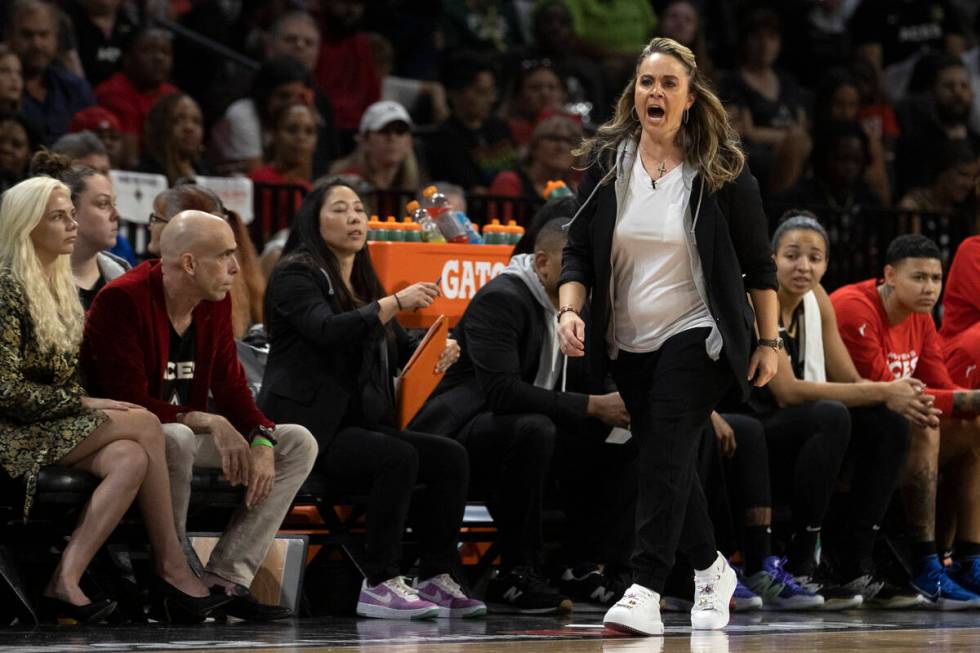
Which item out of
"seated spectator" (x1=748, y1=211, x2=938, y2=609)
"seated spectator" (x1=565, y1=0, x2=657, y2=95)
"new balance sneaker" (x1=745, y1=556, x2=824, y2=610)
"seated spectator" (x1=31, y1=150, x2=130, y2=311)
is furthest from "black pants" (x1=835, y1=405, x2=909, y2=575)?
"seated spectator" (x1=565, y1=0, x2=657, y2=95)

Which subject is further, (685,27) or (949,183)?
(685,27)

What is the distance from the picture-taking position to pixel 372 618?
5.30 meters

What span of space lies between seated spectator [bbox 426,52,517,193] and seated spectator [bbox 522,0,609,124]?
71 cm

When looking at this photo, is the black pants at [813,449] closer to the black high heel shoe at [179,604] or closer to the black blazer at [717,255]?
the black blazer at [717,255]

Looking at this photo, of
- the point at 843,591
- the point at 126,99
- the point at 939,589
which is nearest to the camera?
the point at 843,591

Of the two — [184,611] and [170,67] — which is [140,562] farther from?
[170,67]

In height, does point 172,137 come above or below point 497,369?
above

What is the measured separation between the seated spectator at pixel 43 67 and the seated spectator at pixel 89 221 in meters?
2.54

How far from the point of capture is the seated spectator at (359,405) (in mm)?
5348

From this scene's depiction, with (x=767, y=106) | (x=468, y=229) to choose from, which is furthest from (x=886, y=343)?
(x=767, y=106)

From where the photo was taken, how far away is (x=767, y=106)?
10953 millimetres

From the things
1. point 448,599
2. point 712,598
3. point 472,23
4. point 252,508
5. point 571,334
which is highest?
point 472,23

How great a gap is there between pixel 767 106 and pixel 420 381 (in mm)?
5515

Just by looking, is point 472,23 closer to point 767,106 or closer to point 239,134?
point 767,106
